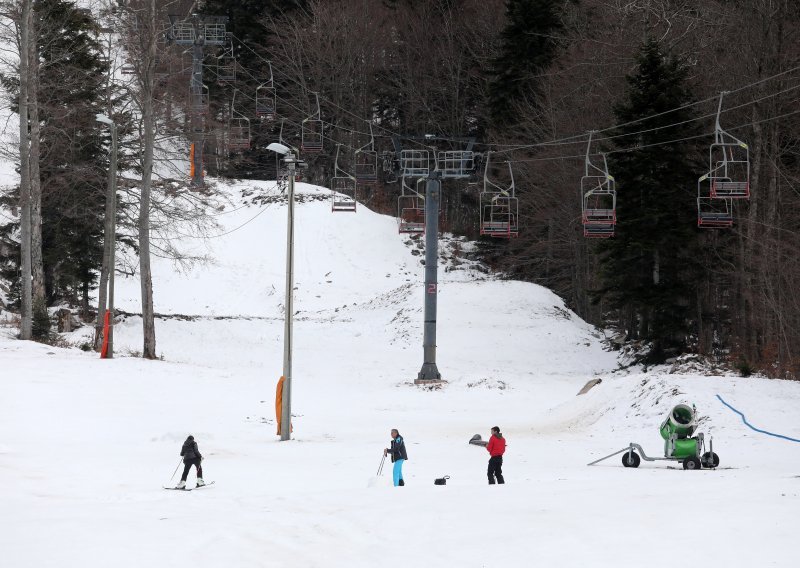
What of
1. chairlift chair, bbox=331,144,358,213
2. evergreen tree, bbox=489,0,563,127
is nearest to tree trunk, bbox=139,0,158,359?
chairlift chair, bbox=331,144,358,213

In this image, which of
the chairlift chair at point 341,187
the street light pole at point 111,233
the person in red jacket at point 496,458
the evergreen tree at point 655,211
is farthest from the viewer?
the evergreen tree at point 655,211

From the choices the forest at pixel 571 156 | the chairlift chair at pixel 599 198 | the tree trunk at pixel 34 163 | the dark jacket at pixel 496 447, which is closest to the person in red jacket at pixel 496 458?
the dark jacket at pixel 496 447

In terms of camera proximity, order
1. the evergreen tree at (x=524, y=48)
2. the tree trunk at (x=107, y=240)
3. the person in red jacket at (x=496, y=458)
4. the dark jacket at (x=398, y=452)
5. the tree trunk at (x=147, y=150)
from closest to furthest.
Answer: the dark jacket at (x=398, y=452)
the person in red jacket at (x=496, y=458)
the tree trunk at (x=147, y=150)
the tree trunk at (x=107, y=240)
the evergreen tree at (x=524, y=48)

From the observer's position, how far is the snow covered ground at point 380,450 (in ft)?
40.5

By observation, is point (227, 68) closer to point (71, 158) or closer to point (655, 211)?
point (71, 158)

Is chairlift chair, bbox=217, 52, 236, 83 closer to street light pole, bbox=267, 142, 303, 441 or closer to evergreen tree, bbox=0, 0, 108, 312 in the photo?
evergreen tree, bbox=0, 0, 108, 312

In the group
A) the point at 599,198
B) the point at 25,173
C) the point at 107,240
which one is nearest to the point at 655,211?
the point at 599,198

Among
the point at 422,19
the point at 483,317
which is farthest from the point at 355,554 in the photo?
the point at 422,19

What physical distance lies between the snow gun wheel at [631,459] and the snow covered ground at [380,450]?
1.00 feet

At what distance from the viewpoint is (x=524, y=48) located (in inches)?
2361

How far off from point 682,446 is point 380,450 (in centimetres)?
678

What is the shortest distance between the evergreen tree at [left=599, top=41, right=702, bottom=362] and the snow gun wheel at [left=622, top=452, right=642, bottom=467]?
17.8m

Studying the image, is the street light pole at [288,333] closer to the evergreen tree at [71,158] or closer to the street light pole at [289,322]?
the street light pole at [289,322]

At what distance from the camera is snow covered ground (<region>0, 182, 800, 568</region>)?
486 inches
